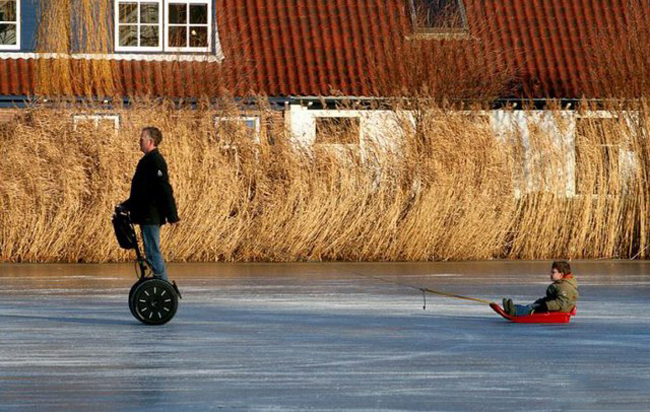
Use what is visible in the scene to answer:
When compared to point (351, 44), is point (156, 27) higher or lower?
higher

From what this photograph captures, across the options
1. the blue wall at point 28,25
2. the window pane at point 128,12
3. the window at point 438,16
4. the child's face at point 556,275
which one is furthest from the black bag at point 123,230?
the window pane at point 128,12

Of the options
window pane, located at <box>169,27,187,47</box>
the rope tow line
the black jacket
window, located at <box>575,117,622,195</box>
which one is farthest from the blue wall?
the black jacket

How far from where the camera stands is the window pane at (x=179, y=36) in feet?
115

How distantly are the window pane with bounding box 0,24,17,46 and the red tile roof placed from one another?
59 centimetres

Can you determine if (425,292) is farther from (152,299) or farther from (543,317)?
(152,299)

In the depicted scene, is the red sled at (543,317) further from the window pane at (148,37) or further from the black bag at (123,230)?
the window pane at (148,37)

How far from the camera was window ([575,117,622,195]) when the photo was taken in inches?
1006

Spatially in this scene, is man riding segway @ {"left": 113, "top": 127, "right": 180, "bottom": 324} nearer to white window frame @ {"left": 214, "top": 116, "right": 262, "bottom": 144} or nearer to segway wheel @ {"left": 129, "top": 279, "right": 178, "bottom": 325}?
segway wheel @ {"left": 129, "top": 279, "right": 178, "bottom": 325}

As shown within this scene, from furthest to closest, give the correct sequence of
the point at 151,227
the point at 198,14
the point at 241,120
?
the point at 198,14
the point at 241,120
the point at 151,227

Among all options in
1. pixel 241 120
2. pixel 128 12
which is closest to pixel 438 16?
pixel 128 12

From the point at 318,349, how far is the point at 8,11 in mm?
24482

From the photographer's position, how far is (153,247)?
14.6 m

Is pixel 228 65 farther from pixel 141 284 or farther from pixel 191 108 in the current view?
pixel 141 284

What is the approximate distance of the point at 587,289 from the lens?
19094 mm
